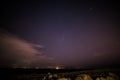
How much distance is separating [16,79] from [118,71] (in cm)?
1504

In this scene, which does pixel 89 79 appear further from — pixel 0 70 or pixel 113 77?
pixel 0 70

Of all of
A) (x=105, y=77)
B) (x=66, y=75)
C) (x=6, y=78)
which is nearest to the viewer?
(x=6, y=78)

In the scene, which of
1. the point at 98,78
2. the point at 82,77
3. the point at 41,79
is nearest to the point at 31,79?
the point at 41,79

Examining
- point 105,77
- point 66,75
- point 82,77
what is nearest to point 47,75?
point 66,75

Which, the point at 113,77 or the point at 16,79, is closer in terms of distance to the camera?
the point at 16,79

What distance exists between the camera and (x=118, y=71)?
915 inches

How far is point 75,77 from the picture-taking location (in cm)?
2102

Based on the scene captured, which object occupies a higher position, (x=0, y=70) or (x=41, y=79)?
(x=0, y=70)

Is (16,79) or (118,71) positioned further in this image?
Answer: (118,71)

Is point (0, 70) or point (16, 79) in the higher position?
point (0, 70)

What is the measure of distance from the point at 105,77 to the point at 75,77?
13.1ft

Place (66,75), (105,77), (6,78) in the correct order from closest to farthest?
(6,78) < (105,77) < (66,75)

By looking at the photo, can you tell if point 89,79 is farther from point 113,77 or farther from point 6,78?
point 6,78

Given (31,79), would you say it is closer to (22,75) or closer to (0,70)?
(22,75)
